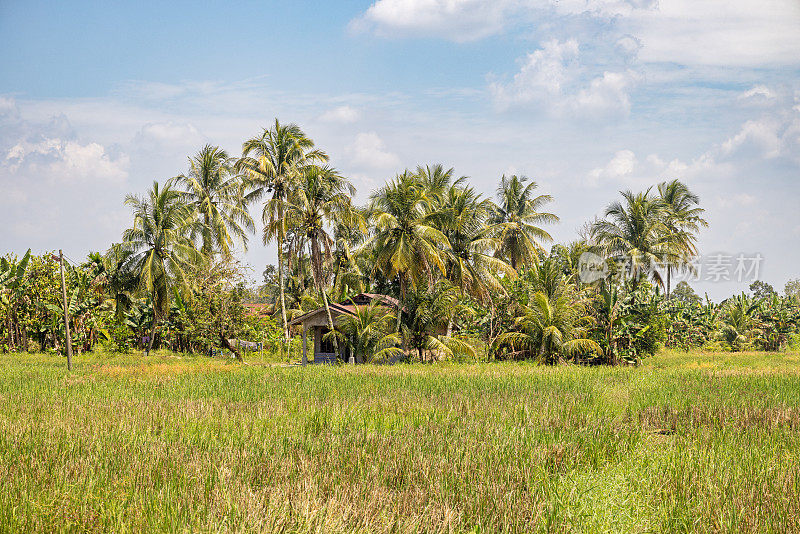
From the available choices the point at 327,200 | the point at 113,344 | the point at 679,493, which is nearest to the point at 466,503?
the point at 679,493

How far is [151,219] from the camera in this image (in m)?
27.8

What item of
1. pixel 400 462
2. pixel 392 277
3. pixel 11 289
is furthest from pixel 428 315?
pixel 11 289

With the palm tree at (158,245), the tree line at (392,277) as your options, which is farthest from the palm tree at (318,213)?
the palm tree at (158,245)

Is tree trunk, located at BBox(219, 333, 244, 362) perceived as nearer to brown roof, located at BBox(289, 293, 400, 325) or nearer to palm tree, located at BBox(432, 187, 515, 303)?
brown roof, located at BBox(289, 293, 400, 325)

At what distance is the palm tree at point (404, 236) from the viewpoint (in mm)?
21750

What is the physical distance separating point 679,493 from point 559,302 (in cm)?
1736

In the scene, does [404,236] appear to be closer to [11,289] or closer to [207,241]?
[207,241]

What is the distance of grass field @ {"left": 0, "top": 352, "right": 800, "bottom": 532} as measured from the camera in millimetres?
4605

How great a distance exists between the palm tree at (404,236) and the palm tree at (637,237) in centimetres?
A: 1406

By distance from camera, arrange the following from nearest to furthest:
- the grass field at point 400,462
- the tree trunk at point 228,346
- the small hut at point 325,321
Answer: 1. the grass field at point 400,462
2. the small hut at point 325,321
3. the tree trunk at point 228,346

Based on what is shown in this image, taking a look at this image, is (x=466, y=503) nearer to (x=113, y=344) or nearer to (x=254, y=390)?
(x=254, y=390)

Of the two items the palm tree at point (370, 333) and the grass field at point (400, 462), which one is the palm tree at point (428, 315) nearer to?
the palm tree at point (370, 333)

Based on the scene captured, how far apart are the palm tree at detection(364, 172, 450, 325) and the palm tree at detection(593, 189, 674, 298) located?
14059mm

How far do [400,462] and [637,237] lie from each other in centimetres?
2981
